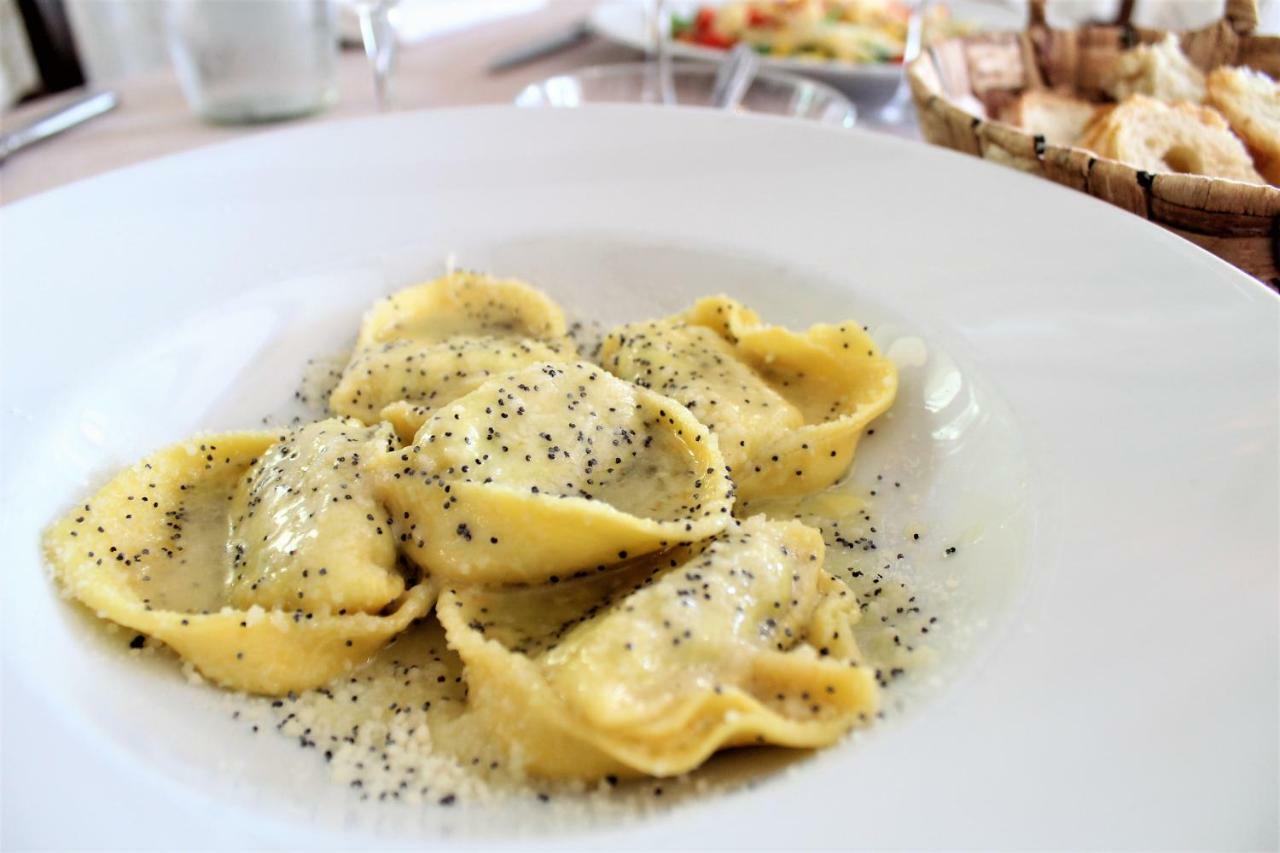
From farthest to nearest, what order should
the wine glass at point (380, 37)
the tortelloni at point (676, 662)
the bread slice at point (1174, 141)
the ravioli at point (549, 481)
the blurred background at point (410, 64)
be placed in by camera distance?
the blurred background at point (410, 64)
the wine glass at point (380, 37)
the bread slice at point (1174, 141)
the ravioli at point (549, 481)
the tortelloni at point (676, 662)

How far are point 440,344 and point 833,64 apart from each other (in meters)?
2.81

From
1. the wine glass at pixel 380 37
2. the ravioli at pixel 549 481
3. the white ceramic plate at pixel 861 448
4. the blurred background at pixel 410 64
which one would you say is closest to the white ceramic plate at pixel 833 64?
the blurred background at pixel 410 64

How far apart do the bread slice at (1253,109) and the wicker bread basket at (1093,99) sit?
41cm

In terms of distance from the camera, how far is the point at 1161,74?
3.61 metres

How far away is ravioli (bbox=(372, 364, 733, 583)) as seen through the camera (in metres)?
2.23

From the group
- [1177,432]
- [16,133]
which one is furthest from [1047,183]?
[16,133]

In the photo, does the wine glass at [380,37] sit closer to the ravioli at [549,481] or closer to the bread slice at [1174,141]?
the ravioli at [549,481]

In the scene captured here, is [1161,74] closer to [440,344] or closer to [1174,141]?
[1174,141]

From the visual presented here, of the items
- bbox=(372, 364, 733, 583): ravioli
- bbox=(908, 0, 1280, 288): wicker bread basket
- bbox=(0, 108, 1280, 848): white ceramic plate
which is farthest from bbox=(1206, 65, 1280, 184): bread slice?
bbox=(372, 364, 733, 583): ravioli

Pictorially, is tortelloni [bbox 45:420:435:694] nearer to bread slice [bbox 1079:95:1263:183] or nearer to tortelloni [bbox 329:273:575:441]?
tortelloni [bbox 329:273:575:441]

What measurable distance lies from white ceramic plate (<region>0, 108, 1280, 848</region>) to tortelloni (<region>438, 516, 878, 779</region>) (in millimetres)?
116

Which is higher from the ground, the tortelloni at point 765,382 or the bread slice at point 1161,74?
the bread slice at point 1161,74

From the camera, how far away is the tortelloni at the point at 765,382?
2.65 meters

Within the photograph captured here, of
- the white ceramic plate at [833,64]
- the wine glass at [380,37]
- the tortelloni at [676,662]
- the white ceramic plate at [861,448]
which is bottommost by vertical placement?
the tortelloni at [676,662]
